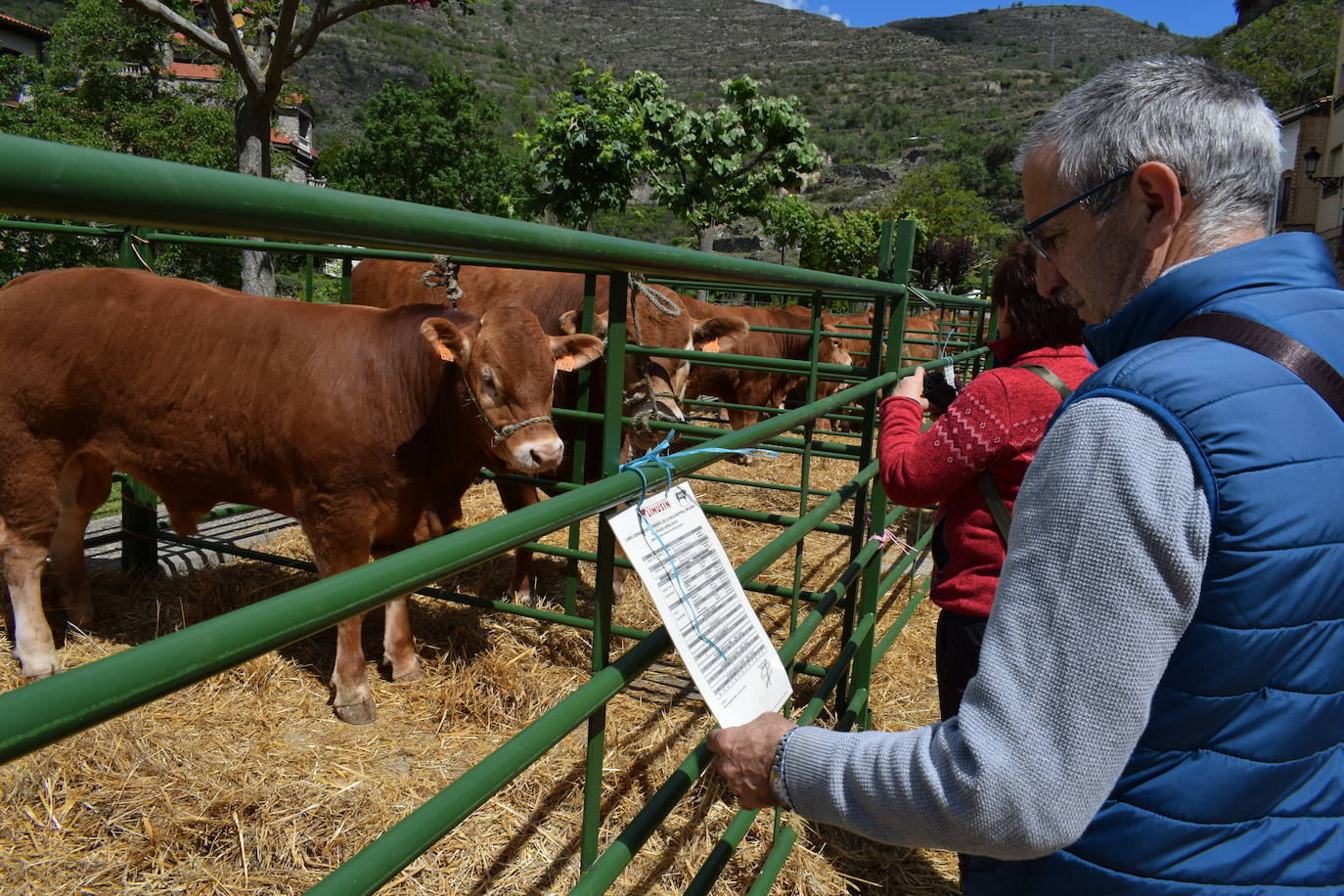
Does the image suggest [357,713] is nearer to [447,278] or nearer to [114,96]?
[447,278]

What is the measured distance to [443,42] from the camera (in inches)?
4478

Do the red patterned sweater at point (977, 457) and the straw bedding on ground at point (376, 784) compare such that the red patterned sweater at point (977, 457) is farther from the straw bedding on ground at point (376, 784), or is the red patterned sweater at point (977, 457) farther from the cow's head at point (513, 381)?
the cow's head at point (513, 381)

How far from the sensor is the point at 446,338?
301cm

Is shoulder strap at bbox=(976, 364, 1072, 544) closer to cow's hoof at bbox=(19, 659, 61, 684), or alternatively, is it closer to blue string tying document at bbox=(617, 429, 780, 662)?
blue string tying document at bbox=(617, 429, 780, 662)

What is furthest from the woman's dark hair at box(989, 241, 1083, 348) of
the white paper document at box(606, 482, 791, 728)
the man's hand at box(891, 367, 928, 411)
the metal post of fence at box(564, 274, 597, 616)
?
the metal post of fence at box(564, 274, 597, 616)

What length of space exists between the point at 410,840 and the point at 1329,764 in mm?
1081

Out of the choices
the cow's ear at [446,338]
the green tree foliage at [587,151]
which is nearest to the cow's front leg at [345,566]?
the cow's ear at [446,338]

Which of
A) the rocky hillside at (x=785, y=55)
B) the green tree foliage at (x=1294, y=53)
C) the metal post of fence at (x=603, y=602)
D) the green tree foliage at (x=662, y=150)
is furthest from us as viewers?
the rocky hillside at (x=785, y=55)

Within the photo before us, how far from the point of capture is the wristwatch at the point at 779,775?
1.10 metres

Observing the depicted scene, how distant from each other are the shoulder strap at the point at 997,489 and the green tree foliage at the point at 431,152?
174 feet

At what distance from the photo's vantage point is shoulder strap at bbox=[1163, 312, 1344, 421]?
0.92 m

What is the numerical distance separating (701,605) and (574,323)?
3.42 meters

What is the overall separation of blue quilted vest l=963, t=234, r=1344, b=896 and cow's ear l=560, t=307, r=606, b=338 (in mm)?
3479

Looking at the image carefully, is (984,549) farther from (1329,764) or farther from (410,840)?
(410,840)
